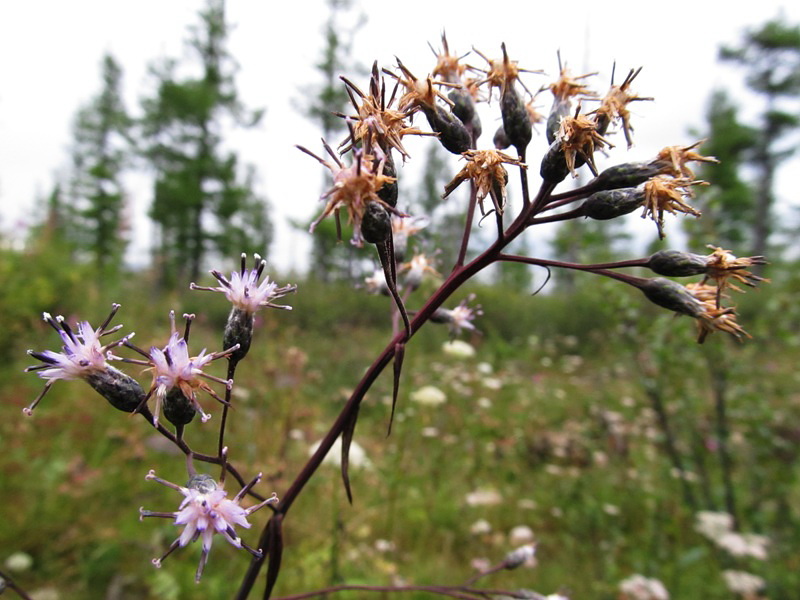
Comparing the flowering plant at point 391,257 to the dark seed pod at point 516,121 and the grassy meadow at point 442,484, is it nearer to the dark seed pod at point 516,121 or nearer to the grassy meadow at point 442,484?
the dark seed pod at point 516,121

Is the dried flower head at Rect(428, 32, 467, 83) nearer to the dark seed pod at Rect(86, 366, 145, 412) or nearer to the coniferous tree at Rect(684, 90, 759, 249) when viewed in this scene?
the dark seed pod at Rect(86, 366, 145, 412)

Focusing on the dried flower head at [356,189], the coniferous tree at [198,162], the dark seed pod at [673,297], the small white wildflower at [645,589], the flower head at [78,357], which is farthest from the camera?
the coniferous tree at [198,162]

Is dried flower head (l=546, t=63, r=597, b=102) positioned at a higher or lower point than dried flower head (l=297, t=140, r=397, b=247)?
higher

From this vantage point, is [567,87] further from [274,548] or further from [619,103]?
[274,548]

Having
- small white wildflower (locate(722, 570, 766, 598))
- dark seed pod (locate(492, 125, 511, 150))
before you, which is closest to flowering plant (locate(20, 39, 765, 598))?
dark seed pod (locate(492, 125, 511, 150))

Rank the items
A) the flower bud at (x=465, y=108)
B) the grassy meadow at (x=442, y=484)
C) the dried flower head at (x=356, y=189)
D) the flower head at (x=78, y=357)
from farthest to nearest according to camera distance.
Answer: the grassy meadow at (x=442, y=484) → the flower bud at (x=465, y=108) → the flower head at (x=78, y=357) → the dried flower head at (x=356, y=189)

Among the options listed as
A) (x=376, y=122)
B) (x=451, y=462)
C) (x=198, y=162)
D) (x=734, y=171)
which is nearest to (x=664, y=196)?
(x=376, y=122)

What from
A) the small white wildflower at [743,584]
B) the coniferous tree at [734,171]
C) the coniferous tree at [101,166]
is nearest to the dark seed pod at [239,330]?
the small white wildflower at [743,584]
